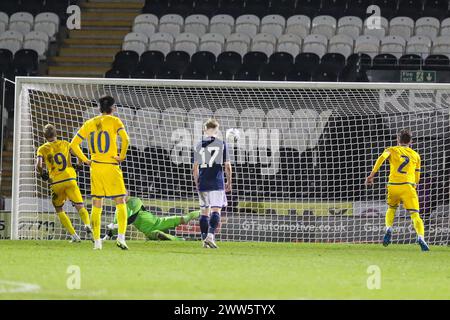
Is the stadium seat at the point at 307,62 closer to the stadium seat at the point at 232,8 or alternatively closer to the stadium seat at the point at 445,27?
the stadium seat at the point at 445,27

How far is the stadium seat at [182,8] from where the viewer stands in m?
24.0

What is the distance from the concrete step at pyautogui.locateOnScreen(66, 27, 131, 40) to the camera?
23.4 m

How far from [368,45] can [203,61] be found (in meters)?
3.61

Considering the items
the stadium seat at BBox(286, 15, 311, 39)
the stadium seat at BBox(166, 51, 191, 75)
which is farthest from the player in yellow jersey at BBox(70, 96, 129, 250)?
the stadium seat at BBox(286, 15, 311, 39)

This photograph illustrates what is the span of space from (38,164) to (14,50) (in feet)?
31.5

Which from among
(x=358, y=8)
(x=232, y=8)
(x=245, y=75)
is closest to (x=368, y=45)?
(x=358, y=8)

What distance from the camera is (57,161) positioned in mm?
13133

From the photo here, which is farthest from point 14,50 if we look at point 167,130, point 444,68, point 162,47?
point 444,68

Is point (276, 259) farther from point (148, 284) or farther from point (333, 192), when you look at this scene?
point (333, 192)

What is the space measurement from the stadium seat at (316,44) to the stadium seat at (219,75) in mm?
2174

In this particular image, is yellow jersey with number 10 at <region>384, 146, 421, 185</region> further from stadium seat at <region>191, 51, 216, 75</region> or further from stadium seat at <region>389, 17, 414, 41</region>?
stadium seat at <region>389, 17, 414, 41</region>

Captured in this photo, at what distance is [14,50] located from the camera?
21.9 metres

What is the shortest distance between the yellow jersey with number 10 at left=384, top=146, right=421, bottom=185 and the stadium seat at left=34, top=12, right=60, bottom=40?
458 inches

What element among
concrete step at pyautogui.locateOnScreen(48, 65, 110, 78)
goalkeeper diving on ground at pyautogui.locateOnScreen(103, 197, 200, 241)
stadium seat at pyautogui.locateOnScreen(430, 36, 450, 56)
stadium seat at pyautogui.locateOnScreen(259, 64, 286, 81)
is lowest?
goalkeeper diving on ground at pyautogui.locateOnScreen(103, 197, 200, 241)
